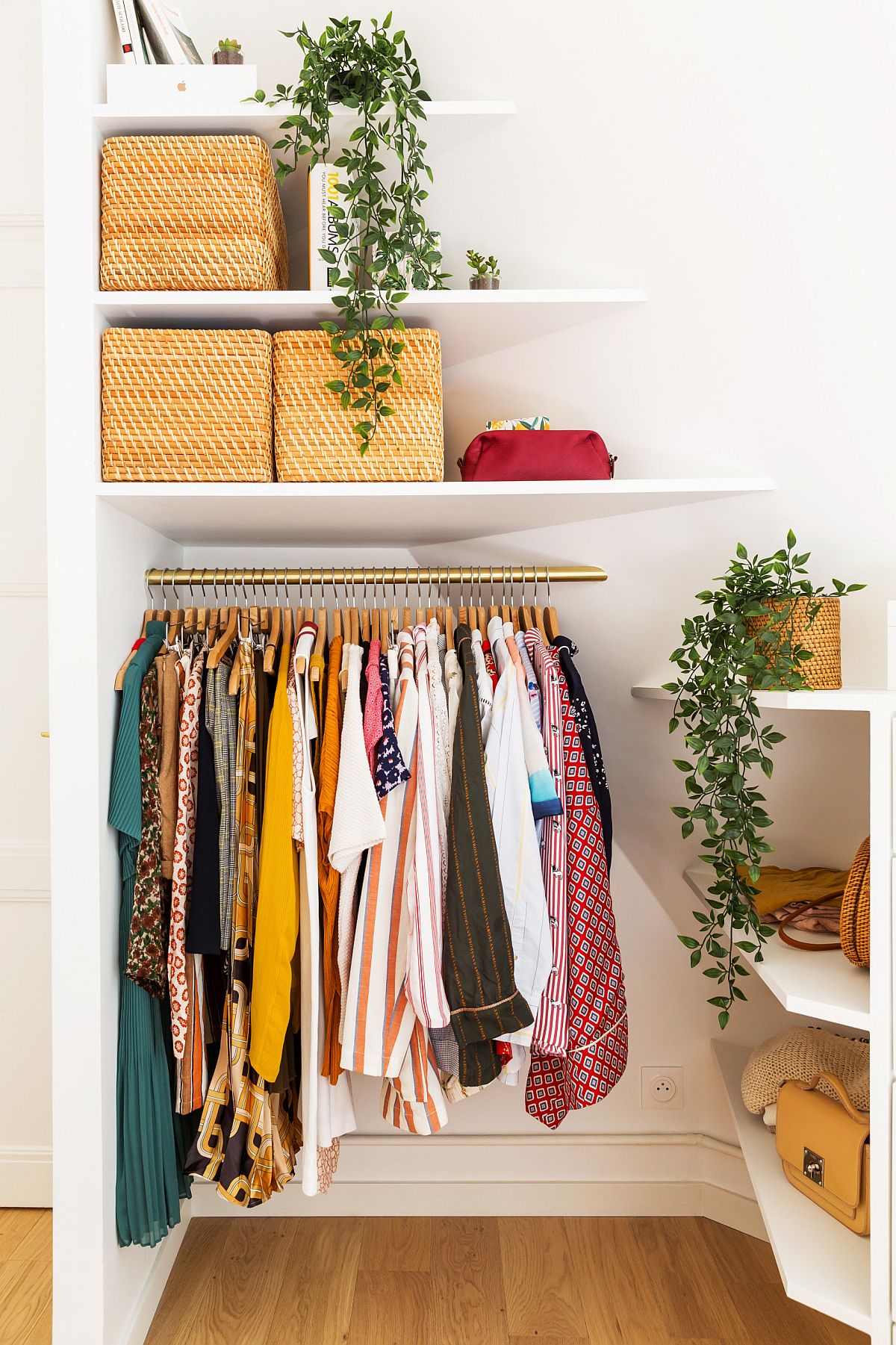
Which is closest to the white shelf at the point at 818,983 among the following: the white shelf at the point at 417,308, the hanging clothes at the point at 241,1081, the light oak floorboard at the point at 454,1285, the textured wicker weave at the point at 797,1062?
the textured wicker weave at the point at 797,1062

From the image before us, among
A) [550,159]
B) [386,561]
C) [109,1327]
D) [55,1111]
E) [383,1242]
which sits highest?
[550,159]

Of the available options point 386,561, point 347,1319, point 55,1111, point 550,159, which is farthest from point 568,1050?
point 550,159

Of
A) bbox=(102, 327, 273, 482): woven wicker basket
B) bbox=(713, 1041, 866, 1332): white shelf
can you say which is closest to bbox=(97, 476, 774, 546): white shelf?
bbox=(102, 327, 273, 482): woven wicker basket

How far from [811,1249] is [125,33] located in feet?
7.60

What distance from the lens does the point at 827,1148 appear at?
4.50 feet

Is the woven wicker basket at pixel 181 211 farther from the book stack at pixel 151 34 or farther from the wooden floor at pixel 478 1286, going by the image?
the wooden floor at pixel 478 1286

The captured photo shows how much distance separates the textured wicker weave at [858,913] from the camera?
1301mm

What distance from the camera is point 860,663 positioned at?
165 cm

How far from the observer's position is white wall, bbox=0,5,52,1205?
2025mm

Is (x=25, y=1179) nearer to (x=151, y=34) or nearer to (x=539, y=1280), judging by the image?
(x=539, y=1280)

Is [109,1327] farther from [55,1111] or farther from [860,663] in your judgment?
[860,663]

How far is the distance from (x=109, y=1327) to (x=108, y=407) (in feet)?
5.16

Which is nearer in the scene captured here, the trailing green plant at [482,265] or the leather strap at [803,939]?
the leather strap at [803,939]

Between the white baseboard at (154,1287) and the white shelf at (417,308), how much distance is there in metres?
1.73
